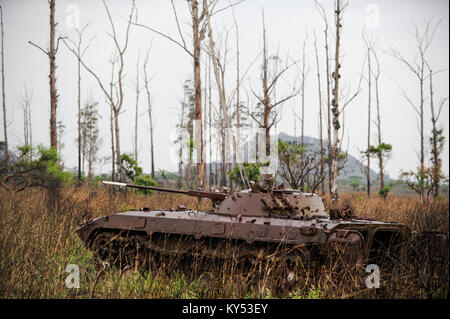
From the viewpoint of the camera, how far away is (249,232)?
21.5ft

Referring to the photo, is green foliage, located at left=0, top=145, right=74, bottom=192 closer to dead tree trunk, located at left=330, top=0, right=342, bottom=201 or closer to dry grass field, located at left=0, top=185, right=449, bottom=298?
dry grass field, located at left=0, top=185, right=449, bottom=298

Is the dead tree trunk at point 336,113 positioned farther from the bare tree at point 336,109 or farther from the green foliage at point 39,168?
the green foliage at point 39,168

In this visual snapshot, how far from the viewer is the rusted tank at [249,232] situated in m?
6.15

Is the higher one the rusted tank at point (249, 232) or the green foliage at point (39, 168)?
the green foliage at point (39, 168)

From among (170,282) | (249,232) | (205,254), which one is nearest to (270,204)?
(249,232)

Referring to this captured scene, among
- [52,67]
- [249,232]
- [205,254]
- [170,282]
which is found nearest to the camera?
[170,282]

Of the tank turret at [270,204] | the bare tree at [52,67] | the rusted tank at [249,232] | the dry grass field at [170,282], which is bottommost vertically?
the dry grass field at [170,282]

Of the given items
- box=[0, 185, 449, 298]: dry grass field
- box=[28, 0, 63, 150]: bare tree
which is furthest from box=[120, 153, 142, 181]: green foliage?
box=[0, 185, 449, 298]: dry grass field

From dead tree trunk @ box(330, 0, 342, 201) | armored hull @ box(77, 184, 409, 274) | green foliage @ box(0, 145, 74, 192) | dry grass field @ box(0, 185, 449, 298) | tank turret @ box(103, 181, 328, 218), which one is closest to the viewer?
dry grass field @ box(0, 185, 449, 298)

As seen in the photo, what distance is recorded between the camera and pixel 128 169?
17875 mm

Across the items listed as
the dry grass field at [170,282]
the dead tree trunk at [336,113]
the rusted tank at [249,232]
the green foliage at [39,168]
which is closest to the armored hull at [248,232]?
the rusted tank at [249,232]

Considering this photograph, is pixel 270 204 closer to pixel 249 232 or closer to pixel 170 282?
pixel 249 232

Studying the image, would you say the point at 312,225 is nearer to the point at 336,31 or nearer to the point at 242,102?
the point at 336,31

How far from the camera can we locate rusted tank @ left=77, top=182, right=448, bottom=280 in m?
6.15
